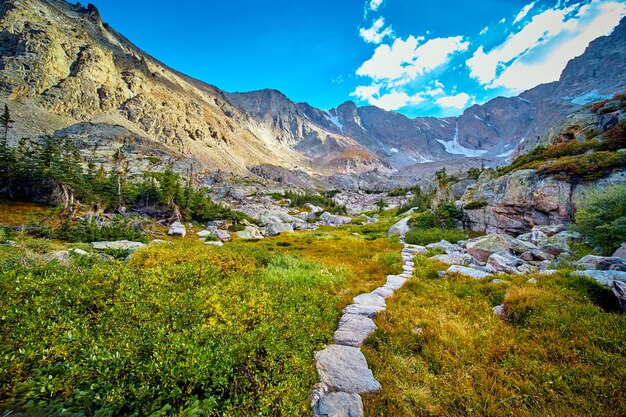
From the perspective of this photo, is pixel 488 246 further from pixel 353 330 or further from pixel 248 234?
pixel 248 234

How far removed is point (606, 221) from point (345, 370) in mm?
16785

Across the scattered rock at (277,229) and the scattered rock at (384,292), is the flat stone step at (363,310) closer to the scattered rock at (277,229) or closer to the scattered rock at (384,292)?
the scattered rock at (384,292)

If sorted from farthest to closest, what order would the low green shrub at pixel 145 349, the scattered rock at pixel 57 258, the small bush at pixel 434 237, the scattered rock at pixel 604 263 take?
the small bush at pixel 434 237 → the scattered rock at pixel 57 258 → the scattered rock at pixel 604 263 → the low green shrub at pixel 145 349

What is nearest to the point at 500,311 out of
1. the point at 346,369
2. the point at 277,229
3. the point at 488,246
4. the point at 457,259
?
the point at 346,369

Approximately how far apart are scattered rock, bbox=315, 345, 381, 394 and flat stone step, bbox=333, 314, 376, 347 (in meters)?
0.43

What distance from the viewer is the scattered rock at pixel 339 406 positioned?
3.85m

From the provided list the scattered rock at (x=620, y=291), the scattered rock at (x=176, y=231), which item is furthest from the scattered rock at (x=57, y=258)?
the scattered rock at (x=176, y=231)

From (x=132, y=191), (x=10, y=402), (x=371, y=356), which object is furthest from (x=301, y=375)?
(x=132, y=191)

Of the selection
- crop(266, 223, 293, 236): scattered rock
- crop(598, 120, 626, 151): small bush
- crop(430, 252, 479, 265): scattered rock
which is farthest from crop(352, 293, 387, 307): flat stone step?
crop(266, 223, 293, 236): scattered rock

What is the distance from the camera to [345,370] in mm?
4875

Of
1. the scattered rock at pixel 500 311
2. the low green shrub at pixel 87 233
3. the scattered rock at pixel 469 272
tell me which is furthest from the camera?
the low green shrub at pixel 87 233

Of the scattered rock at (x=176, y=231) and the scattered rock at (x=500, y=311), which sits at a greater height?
the scattered rock at (x=500, y=311)

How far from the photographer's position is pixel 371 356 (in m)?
5.36

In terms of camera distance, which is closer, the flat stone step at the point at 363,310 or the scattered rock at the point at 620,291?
the scattered rock at the point at 620,291
